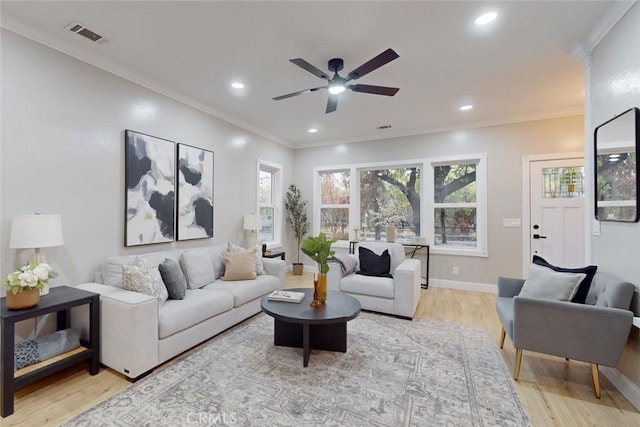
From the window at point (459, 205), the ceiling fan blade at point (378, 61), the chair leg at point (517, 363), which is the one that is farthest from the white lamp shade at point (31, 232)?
the window at point (459, 205)

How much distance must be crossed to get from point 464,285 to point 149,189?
190 inches

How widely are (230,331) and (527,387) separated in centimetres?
266

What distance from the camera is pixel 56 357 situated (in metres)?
2.14

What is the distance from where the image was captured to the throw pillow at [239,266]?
3584 mm

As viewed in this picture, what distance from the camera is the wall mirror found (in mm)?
2045

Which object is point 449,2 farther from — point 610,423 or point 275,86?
point 610,423

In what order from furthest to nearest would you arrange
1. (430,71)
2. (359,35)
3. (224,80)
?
1. (224,80)
2. (430,71)
3. (359,35)

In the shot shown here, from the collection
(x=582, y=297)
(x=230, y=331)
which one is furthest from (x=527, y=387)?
(x=230, y=331)

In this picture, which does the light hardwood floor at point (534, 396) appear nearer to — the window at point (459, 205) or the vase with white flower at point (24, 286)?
the vase with white flower at point (24, 286)

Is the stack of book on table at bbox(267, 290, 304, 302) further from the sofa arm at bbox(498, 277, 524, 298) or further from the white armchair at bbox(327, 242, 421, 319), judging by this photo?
the sofa arm at bbox(498, 277, 524, 298)

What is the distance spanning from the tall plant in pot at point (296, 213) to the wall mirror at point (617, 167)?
4.55 metres

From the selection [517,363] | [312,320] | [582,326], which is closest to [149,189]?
[312,320]

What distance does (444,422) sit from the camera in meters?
1.79

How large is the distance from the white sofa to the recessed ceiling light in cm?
334
